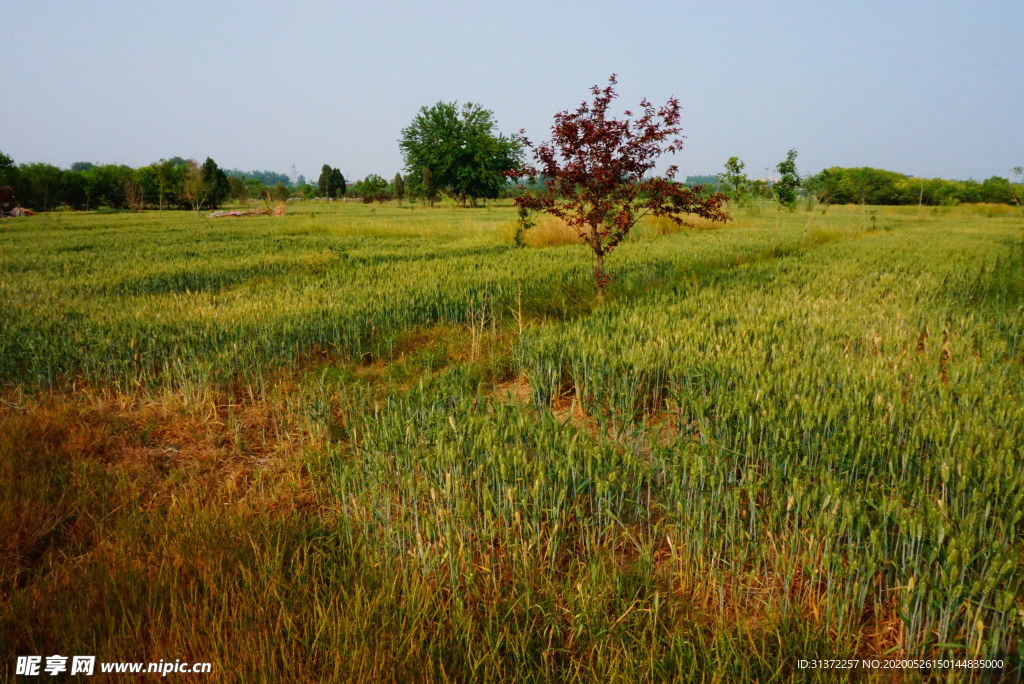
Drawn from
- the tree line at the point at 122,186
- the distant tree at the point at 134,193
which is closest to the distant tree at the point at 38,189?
the tree line at the point at 122,186

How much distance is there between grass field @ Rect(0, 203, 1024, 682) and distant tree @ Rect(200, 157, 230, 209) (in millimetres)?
56876

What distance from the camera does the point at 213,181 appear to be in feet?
188

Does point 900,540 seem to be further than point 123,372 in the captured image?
No

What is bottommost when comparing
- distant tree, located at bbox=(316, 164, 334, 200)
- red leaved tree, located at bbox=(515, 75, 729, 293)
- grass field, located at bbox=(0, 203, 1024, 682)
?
grass field, located at bbox=(0, 203, 1024, 682)

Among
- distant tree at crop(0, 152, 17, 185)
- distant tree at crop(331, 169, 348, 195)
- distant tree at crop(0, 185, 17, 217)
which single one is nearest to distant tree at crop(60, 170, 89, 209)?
distant tree at crop(0, 152, 17, 185)

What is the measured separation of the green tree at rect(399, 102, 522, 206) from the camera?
214 feet

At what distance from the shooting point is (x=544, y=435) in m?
3.03

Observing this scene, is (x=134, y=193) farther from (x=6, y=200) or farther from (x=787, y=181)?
(x=787, y=181)

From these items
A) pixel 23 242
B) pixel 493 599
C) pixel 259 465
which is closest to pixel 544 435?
pixel 493 599

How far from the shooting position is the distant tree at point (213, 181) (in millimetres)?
56422

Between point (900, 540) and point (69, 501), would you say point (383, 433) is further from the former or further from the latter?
point (900, 540)

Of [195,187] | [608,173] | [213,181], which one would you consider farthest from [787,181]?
[213,181]

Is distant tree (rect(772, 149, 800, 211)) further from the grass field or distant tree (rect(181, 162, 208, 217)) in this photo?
distant tree (rect(181, 162, 208, 217))

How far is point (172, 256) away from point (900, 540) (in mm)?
16433
